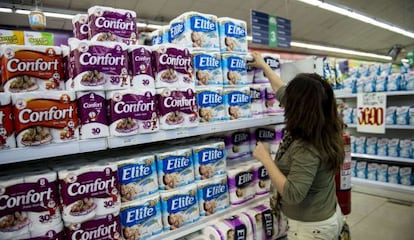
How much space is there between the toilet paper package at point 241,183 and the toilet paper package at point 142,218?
467 millimetres

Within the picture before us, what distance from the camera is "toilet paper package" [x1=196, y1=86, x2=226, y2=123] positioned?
1.51 meters

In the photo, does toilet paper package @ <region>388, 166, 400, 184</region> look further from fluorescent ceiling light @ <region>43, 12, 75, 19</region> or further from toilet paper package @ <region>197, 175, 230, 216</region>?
fluorescent ceiling light @ <region>43, 12, 75, 19</region>

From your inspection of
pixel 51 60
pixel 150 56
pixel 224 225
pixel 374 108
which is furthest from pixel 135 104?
pixel 374 108

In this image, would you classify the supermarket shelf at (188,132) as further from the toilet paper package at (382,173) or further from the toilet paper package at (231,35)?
the toilet paper package at (382,173)

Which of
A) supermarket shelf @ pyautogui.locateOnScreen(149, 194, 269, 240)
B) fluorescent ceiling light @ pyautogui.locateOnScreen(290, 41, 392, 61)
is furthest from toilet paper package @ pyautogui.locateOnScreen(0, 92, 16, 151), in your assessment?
fluorescent ceiling light @ pyautogui.locateOnScreen(290, 41, 392, 61)

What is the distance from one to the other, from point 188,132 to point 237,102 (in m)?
0.40

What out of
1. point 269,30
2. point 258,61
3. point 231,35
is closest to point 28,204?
point 231,35

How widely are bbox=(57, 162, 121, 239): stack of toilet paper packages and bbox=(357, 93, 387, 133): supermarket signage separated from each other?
3.90 m

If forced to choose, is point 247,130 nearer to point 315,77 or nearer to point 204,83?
point 204,83

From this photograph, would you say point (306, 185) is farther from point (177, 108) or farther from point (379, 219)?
point (379, 219)

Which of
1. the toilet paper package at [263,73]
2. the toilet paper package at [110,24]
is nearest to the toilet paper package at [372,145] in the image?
the toilet paper package at [263,73]

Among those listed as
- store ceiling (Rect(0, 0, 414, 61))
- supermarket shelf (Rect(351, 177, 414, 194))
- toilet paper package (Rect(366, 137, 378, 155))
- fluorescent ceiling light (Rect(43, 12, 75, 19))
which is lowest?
supermarket shelf (Rect(351, 177, 414, 194))

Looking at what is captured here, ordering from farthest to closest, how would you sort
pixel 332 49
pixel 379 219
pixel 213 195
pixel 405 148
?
1. pixel 332 49
2. pixel 405 148
3. pixel 379 219
4. pixel 213 195

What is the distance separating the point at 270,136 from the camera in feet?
6.34
